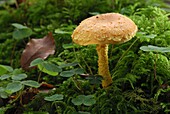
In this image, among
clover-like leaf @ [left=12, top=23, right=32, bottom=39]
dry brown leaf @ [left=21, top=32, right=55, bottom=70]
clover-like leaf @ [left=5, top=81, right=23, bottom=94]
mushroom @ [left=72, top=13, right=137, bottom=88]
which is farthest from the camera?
clover-like leaf @ [left=12, top=23, right=32, bottom=39]

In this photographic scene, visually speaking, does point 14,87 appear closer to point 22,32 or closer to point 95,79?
point 95,79

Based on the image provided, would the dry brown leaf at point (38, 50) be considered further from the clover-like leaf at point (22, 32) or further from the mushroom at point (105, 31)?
the mushroom at point (105, 31)

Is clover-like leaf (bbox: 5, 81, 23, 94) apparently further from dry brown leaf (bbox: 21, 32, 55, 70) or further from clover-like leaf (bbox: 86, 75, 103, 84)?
dry brown leaf (bbox: 21, 32, 55, 70)

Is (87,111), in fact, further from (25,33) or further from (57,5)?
(57,5)

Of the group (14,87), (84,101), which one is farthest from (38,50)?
(84,101)

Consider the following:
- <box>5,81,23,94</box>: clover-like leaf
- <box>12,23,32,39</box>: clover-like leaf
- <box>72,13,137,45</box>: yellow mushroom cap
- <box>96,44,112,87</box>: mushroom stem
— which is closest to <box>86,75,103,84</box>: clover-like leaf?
<box>96,44,112,87</box>: mushroom stem
